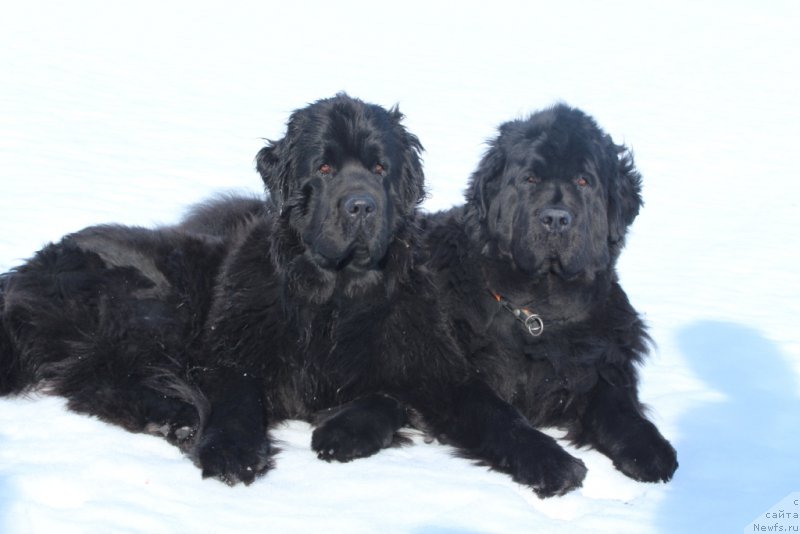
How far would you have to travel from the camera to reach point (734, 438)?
12.8 ft

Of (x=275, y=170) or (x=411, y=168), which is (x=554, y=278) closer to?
(x=411, y=168)

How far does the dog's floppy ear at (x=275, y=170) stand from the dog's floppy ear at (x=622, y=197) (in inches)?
55.9

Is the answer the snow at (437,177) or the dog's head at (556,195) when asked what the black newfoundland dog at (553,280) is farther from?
the snow at (437,177)

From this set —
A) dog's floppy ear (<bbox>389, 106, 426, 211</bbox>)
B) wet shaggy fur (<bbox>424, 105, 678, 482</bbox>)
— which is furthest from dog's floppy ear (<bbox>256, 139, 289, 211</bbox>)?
wet shaggy fur (<bbox>424, 105, 678, 482</bbox>)

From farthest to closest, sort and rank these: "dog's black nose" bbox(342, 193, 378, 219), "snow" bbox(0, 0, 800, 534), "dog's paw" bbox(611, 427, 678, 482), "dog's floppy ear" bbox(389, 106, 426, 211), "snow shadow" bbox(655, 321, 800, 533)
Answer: "dog's floppy ear" bbox(389, 106, 426, 211)
"dog's black nose" bbox(342, 193, 378, 219)
"dog's paw" bbox(611, 427, 678, 482)
"snow shadow" bbox(655, 321, 800, 533)
"snow" bbox(0, 0, 800, 534)

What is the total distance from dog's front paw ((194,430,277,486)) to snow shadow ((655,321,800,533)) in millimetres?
1366

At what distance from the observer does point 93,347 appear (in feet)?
12.6

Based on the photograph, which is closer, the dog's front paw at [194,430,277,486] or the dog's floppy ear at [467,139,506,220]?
the dog's front paw at [194,430,277,486]

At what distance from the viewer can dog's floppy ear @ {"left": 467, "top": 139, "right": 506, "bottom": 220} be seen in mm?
4172

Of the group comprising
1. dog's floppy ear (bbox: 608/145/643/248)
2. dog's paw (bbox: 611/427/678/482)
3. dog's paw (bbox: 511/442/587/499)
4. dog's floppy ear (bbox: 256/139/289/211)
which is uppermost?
dog's floppy ear (bbox: 608/145/643/248)

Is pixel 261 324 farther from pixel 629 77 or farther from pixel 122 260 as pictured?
pixel 629 77

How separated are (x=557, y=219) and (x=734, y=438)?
119 cm

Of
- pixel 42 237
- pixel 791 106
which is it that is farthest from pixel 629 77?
pixel 42 237

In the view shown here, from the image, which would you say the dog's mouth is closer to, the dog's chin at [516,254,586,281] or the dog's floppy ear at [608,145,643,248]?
the dog's chin at [516,254,586,281]
